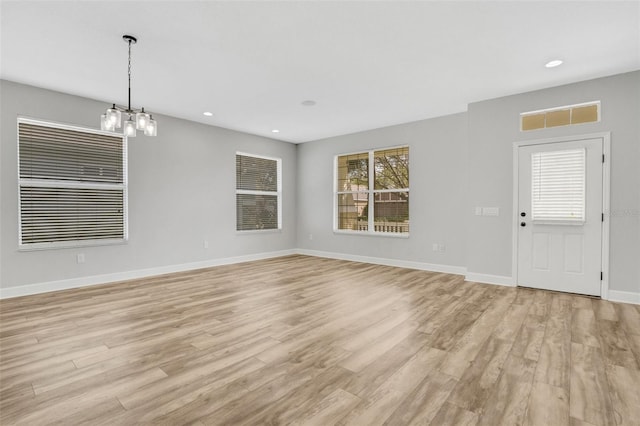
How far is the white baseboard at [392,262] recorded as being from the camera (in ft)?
17.9

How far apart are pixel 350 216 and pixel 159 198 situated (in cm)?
383

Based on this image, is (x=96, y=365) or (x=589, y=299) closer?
(x=96, y=365)

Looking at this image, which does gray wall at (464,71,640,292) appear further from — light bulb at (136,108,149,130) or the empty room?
light bulb at (136,108,149,130)

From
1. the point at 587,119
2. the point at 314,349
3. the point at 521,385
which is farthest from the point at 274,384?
the point at 587,119

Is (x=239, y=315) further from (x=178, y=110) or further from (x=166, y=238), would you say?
(x=178, y=110)

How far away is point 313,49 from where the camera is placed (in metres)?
3.20

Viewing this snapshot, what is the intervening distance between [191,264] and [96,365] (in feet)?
12.1

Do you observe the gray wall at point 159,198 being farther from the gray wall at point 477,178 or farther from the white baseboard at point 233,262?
the gray wall at point 477,178

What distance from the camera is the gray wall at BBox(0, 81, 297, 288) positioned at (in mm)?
4035

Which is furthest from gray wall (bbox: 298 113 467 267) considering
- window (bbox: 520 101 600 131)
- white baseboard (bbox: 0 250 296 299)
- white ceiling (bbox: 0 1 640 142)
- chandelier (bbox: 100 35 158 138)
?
chandelier (bbox: 100 35 158 138)

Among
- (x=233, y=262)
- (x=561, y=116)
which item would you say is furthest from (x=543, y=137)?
(x=233, y=262)

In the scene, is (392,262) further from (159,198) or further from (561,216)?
(159,198)

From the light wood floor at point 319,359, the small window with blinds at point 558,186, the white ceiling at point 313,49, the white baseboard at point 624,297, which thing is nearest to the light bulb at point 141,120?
the white ceiling at point 313,49

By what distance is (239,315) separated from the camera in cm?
329
